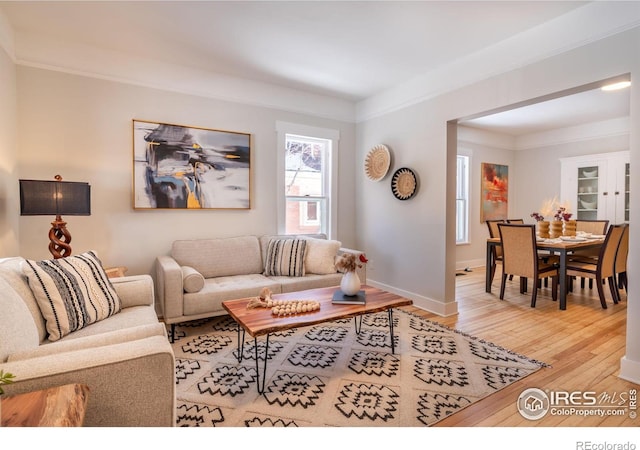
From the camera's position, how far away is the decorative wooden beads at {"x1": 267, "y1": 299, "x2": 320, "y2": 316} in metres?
2.10

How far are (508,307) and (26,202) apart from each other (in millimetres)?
4584

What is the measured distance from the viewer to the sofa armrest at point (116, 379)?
1048mm

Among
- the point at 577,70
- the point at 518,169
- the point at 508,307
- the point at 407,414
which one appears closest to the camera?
the point at 407,414

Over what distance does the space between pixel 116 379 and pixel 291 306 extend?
3.86 ft

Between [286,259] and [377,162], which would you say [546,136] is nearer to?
[377,162]

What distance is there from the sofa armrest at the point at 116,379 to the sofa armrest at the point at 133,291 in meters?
1.15

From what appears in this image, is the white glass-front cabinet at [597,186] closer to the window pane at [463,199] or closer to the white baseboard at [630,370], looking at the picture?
the window pane at [463,199]

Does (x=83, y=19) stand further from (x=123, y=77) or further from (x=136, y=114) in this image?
(x=136, y=114)

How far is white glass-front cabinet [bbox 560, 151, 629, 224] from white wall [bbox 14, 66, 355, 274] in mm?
5607

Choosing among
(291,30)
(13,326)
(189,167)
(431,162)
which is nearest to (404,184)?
(431,162)

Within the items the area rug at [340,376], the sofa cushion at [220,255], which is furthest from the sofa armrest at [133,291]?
the sofa cushion at [220,255]

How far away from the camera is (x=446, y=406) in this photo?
→ 1826mm

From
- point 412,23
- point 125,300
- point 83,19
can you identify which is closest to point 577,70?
point 412,23

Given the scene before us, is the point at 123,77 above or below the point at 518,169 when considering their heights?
above
